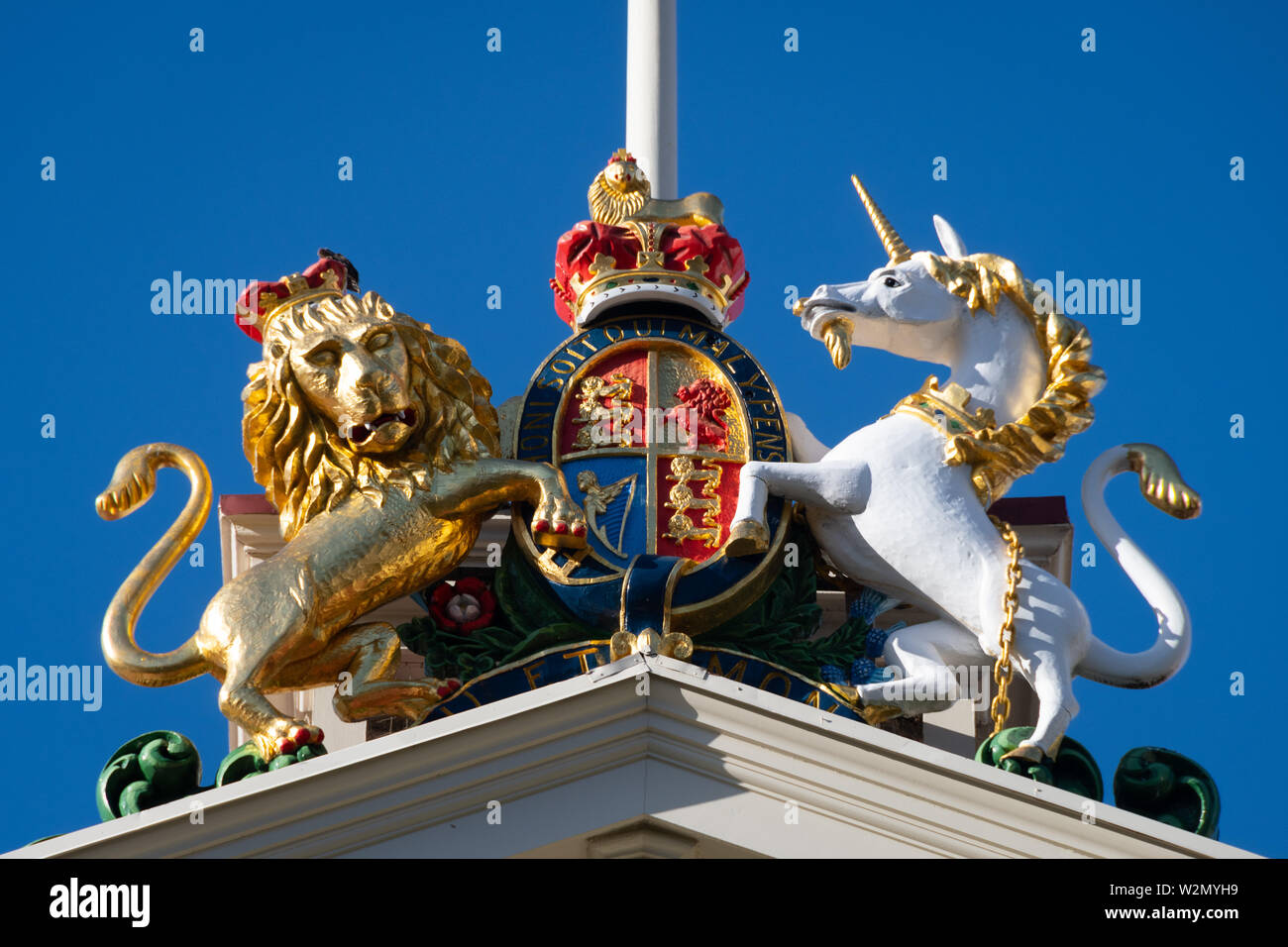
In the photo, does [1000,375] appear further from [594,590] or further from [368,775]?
[368,775]

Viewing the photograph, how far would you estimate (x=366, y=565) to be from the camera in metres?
13.8

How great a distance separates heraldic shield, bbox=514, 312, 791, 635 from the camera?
1377cm

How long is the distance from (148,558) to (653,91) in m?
4.84

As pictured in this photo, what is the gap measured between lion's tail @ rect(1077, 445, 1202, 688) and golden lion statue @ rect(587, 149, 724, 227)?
253 cm

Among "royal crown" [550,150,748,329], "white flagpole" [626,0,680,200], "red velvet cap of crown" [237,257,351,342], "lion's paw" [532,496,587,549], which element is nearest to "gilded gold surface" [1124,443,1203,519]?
"royal crown" [550,150,748,329]

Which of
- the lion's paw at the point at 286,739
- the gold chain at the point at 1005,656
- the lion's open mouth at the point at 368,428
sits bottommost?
the lion's paw at the point at 286,739

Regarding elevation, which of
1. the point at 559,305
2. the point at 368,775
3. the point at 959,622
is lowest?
the point at 368,775

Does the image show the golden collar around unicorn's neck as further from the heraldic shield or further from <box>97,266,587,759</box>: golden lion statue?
<box>97,266,587,759</box>: golden lion statue

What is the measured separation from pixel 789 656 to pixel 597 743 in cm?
194

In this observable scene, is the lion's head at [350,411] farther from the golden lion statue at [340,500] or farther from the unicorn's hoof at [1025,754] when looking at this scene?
the unicorn's hoof at [1025,754]

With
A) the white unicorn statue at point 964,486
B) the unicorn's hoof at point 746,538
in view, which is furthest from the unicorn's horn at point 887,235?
the unicorn's hoof at point 746,538

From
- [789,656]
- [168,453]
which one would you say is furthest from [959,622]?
[168,453]

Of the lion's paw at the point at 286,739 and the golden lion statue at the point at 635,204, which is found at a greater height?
the golden lion statue at the point at 635,204

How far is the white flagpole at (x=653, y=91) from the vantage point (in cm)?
1702
